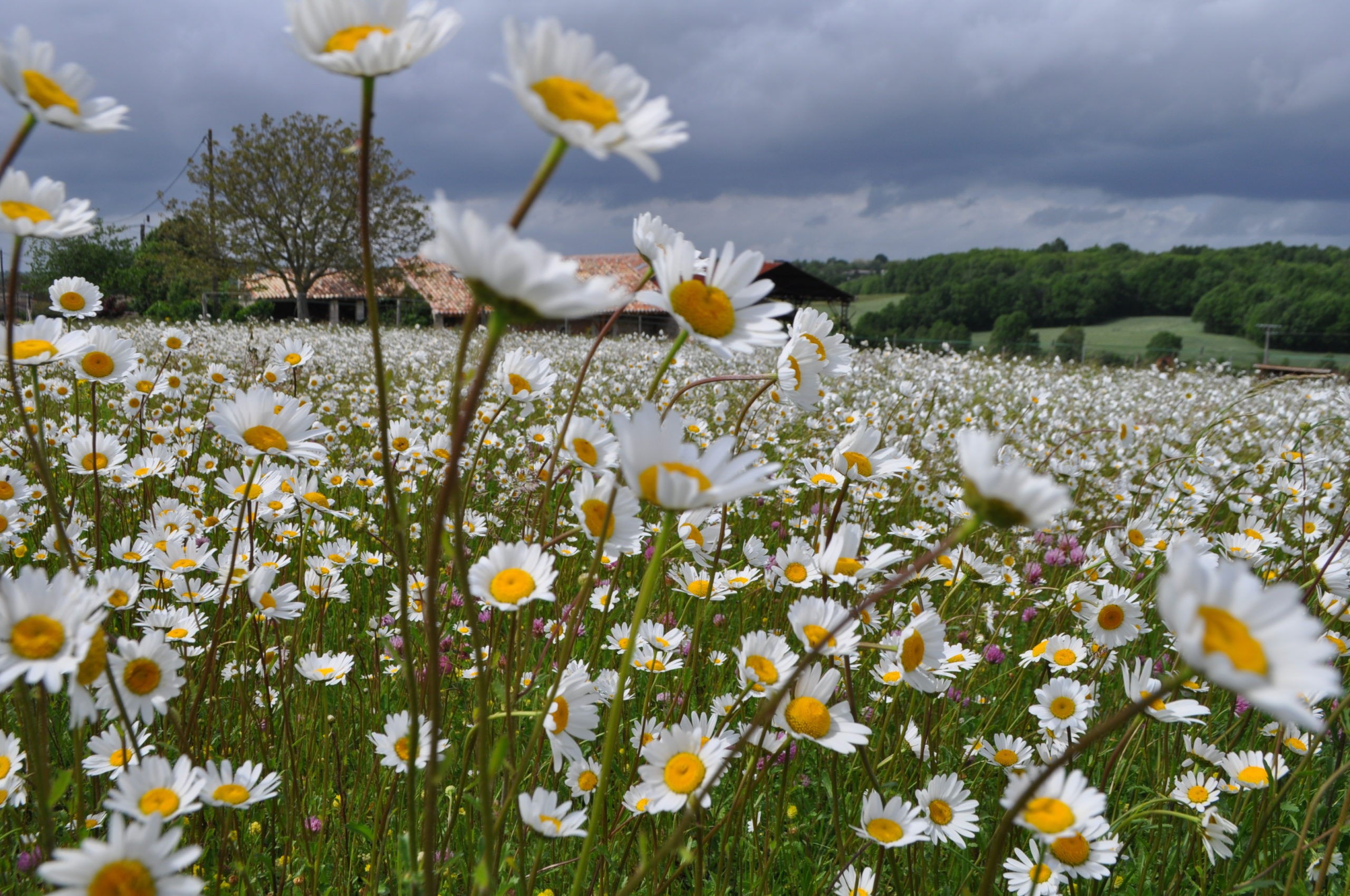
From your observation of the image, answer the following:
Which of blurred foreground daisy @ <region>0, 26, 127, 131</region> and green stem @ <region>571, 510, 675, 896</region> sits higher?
blurred foreground daisy @ <region>0, 26, 127, 131</region>

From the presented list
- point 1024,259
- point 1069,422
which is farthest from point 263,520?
point 1024,259

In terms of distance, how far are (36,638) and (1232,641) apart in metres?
1.24

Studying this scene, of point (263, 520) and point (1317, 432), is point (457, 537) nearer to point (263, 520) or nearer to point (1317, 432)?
point (263, 520)

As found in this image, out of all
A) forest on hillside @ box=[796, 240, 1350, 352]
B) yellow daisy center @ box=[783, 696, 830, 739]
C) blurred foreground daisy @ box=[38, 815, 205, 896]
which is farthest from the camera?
forest on hillside @ box=[796, 240, 1350, 352]

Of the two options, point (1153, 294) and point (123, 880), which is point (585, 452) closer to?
point (123, 880)

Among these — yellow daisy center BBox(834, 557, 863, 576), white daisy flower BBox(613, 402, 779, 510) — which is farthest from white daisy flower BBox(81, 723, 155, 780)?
yellow daisy center BBox(834, 557, 863, 576)

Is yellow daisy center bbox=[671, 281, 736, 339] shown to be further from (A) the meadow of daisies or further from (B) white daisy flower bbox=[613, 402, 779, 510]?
(B) white daisy flower bbox=[613, 402, 779, 510]

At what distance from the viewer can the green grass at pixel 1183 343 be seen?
22.2 m

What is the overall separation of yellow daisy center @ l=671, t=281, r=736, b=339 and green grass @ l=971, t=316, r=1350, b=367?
23.2 m

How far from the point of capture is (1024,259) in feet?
193

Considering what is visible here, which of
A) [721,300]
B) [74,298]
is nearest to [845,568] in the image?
[721,300]

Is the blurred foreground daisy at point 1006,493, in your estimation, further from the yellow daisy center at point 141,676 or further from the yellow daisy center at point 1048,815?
the yellow daisy center at point 141,676

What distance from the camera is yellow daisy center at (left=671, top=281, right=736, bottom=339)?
99cm

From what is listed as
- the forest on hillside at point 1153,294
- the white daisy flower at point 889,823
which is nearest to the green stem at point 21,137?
the white daisy flower at point 889,823
